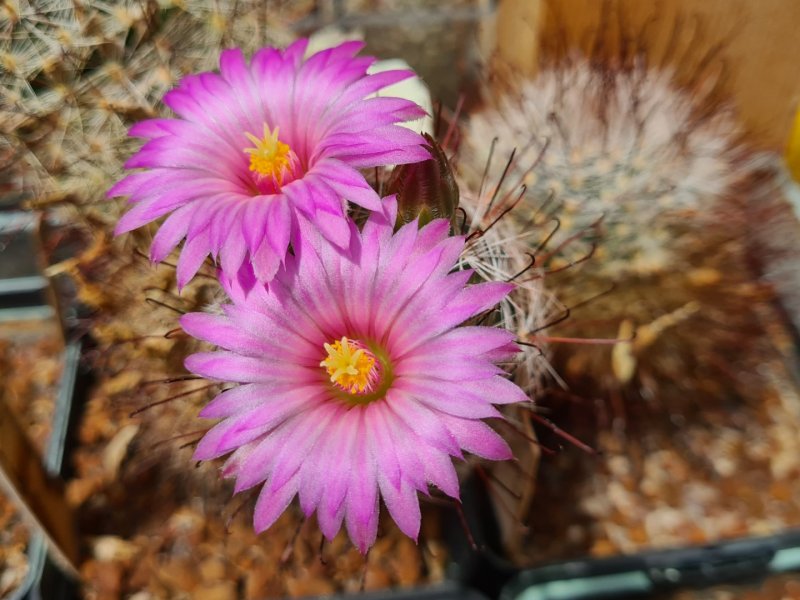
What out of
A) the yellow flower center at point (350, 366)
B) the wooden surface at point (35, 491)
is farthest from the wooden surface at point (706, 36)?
the wooden surface at point (35, 491)

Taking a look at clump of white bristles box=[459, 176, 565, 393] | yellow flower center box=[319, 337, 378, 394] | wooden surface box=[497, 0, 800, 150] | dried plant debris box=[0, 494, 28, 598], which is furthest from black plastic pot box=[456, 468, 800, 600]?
wooden surface box=[497, 0, 800, 150]

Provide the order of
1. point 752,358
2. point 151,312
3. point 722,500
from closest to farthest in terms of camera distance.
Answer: point 151,312
point 722,500
point 752,358

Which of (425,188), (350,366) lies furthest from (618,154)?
(350,366)

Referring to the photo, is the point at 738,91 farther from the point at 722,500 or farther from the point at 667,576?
the point at 667,576

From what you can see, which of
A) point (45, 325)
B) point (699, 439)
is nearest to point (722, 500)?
point (699, 439)

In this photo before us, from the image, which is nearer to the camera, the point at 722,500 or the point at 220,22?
the point at 220,22

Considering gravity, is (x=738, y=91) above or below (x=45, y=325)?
above

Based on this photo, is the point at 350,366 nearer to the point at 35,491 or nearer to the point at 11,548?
the point at 35,491
